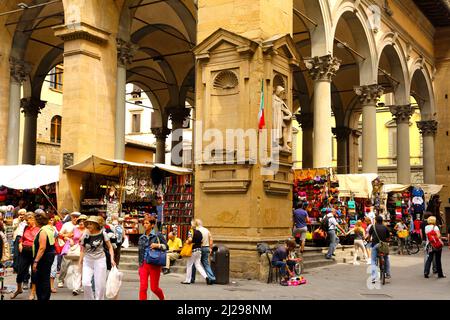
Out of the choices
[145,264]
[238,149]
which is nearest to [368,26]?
[238,149]

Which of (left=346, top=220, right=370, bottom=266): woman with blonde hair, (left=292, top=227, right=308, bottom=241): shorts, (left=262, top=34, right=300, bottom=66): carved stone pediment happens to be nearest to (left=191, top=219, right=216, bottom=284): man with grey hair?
(left=292, top=227, right=308, bottom=241): shorts

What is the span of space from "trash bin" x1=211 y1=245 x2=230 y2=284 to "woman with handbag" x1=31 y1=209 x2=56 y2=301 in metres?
4.03

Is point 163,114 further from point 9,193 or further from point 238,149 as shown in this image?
point 238,149

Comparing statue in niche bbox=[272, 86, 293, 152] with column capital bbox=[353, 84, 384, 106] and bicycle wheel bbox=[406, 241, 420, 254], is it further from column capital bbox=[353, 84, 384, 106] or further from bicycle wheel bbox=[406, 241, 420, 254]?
bicycle wheel bbox=[406, 241, 420, 254]

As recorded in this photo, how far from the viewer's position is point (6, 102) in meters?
19.4

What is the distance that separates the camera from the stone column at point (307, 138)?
2983 cm

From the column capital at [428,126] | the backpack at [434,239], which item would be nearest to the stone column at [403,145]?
the column capital at [428,126]

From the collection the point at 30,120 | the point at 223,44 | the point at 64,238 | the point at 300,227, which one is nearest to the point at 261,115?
the point at 223,44

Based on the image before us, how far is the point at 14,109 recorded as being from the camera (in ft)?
64.1

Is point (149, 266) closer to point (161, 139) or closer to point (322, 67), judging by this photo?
point (322, 67)

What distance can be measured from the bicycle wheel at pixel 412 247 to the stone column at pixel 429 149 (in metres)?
7.23

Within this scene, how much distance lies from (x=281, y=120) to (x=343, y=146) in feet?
→ 70.8

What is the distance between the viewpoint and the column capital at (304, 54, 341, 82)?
18266mm

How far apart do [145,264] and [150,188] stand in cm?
845
